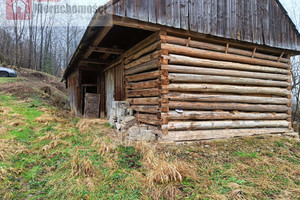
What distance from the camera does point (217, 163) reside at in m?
4.14

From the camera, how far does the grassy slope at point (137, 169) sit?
283cm

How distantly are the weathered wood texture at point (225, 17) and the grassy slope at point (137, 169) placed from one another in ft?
11.6

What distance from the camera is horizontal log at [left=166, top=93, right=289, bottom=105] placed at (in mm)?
5246

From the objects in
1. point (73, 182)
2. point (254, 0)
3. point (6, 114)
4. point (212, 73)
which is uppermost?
point (254, 0)

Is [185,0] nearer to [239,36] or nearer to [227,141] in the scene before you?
[239,36]

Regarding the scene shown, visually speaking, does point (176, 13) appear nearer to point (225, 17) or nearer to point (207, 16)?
point (207, 16)

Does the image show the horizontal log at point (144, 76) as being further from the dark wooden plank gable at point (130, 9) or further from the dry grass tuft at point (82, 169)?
the dry grass tuft at point (82, 169)

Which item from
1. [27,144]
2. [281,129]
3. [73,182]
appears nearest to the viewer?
[73,182]

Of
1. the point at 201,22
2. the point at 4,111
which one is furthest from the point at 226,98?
the point at 4,111

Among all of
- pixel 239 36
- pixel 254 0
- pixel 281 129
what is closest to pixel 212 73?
pixel 239 36

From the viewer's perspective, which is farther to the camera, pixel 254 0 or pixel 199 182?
pixel 254 0

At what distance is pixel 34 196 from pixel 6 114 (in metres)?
5.50

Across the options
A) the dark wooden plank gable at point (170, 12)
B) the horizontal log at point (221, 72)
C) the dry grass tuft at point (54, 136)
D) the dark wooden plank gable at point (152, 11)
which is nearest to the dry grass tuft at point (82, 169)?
the dry grass tuft at point (54, 136)

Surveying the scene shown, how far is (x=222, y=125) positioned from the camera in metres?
5.82
